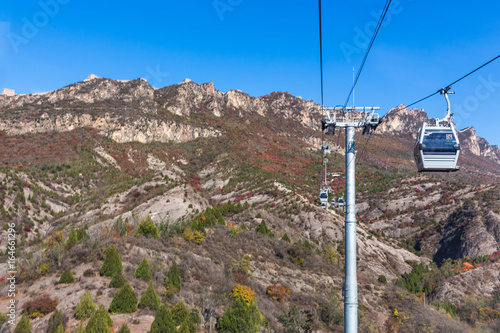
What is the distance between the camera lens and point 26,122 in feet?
341

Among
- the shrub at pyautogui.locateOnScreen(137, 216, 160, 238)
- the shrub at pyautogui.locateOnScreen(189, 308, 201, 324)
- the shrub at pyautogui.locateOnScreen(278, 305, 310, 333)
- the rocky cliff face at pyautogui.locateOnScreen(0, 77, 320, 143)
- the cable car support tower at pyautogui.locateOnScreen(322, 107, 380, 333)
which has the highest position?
the rocky cliff face at pyautogui.locateOnScreen(0, 77, 320, 143)

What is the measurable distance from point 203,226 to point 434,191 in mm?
69427

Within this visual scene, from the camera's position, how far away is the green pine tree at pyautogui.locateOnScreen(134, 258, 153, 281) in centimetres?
2347

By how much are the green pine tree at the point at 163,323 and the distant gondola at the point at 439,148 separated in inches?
505

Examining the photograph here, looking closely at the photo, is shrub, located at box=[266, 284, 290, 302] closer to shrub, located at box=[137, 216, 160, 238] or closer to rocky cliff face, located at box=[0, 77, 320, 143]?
shrub, located at box=[137, 216, 160, 238]

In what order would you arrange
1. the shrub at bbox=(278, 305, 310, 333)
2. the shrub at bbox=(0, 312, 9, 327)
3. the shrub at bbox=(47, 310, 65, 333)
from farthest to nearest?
1. the shrub at bbox=(278, 305, 310, 333)
2. the shrub at bbox=(0, 312, 9, 327)
3. the shrub at bbox=(47, 310, 65, 333)

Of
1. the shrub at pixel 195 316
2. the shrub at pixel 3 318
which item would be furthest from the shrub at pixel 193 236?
the shrub at pixel 3 318

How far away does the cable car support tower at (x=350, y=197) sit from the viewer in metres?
7.15

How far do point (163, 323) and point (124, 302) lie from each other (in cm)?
439

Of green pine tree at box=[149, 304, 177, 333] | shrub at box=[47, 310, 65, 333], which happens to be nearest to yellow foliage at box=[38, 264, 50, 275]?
shrub at box=[47, 310, 65, 333]

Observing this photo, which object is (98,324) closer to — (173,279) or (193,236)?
(173,279)

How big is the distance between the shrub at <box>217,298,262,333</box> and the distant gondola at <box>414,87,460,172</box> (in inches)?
528

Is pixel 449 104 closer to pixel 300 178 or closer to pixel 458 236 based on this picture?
pixel 458 236

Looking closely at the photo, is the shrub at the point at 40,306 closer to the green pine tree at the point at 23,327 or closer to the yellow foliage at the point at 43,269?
the green pine tree at the point at 23,327
